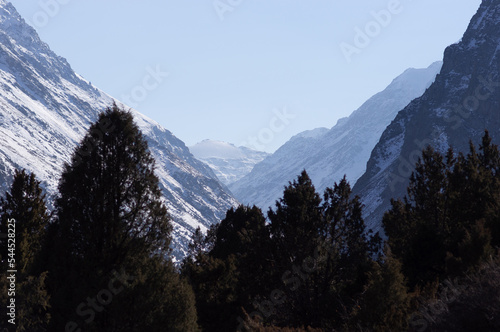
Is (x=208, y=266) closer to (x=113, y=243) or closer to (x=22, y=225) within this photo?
(x=22, y=225)

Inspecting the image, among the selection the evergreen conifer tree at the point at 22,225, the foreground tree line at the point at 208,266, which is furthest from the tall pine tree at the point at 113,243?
the evergreen conifer tree at the point at 22,225

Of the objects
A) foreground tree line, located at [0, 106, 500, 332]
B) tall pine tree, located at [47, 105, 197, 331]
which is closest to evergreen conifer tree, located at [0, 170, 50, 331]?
foreground tree line, located at [0, 106, 500, 332]

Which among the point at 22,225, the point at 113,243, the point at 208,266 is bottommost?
the point at 208,266

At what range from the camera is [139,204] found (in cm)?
2088

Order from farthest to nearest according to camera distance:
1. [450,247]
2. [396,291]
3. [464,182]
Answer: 1. [464,182]
2. [450,247]
3. [396,291]

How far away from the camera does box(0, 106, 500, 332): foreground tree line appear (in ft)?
59.6

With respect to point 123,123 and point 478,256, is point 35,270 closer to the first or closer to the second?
point 123,123

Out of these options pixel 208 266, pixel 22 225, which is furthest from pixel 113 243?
pixel 22 225

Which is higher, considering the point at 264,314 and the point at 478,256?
the point at 264,314

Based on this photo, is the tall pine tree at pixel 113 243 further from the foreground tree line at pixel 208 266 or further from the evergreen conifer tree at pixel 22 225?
the evergreen conifer tree at pixel 22 225

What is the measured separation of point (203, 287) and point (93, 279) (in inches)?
595

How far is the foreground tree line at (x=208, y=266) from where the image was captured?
59.6 feet

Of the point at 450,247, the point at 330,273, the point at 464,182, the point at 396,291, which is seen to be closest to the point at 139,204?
the point at 396,291

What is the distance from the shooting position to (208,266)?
113 feet
